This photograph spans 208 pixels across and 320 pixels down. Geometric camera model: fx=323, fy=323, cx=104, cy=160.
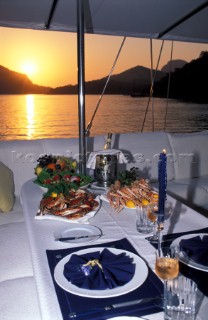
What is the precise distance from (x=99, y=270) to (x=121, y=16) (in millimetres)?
2329

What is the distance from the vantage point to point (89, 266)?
2.87 ft

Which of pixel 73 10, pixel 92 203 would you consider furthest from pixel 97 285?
pixel 73 10

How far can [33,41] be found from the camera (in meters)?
5.70

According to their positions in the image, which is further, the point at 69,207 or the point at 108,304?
the point at 69,207

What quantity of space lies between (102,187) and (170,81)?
2.49 metres

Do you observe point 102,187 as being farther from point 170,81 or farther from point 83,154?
point 170,81

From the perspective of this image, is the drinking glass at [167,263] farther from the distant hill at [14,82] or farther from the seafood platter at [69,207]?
the distant hill at [14,82]

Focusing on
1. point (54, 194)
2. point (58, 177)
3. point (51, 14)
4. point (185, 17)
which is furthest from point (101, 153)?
point (185, 17)

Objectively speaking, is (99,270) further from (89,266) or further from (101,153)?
(101,153)

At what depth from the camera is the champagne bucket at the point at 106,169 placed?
5.83 ft

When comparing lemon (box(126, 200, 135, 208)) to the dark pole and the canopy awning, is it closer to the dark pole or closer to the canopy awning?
the dark pole

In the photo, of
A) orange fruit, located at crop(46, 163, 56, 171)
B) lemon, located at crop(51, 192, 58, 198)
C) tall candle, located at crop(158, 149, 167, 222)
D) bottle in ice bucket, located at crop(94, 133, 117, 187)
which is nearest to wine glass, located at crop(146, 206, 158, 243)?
tall candle, located at crop(158, 149, 167, 222)

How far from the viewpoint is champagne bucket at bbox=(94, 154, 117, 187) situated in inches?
70.0

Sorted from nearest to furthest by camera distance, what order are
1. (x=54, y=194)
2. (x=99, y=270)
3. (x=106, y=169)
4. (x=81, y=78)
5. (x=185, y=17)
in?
(x=99, y=270), (x=54, y=194), (x=106, y=169), (x=81, y=78), (x=185, y=17)
